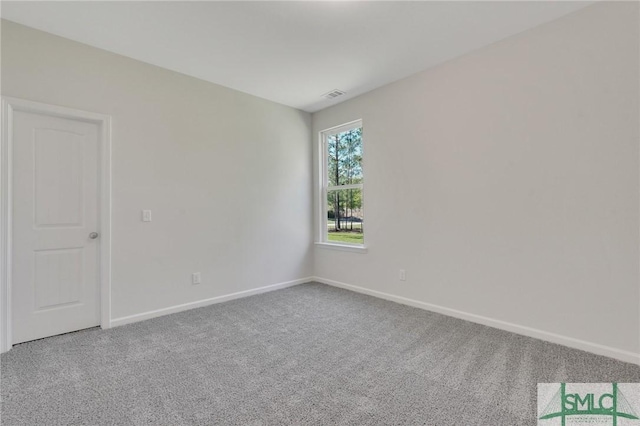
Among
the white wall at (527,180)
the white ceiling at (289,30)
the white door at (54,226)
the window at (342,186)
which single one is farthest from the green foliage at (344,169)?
the white door at (54,226)

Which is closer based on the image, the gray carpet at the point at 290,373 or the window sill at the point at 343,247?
the gray carpet at the point at 290,373

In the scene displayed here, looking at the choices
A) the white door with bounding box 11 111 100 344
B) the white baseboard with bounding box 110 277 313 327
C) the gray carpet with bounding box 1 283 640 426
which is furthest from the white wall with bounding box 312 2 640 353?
the white door with bounding box 11 111 100 344

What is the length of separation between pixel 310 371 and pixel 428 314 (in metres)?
1.62

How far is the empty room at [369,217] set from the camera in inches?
72.7

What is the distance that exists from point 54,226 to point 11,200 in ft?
1.15

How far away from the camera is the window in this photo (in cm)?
413

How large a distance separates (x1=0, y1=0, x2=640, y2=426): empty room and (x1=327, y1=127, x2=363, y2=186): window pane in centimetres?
38

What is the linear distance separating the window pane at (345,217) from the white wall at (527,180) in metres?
0.56

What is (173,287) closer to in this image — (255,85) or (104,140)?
(104,140)

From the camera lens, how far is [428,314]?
10.1 feet

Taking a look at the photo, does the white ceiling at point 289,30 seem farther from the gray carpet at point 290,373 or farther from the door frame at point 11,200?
the gray carpet at point 290,373

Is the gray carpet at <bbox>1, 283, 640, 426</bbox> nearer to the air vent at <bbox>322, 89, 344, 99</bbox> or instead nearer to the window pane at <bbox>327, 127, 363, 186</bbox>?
the window pane at <bbox>327, 127, 363, 186</bbox>

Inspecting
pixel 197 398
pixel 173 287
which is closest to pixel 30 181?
pixel 173 287

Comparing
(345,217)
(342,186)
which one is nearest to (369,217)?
(345,217)
